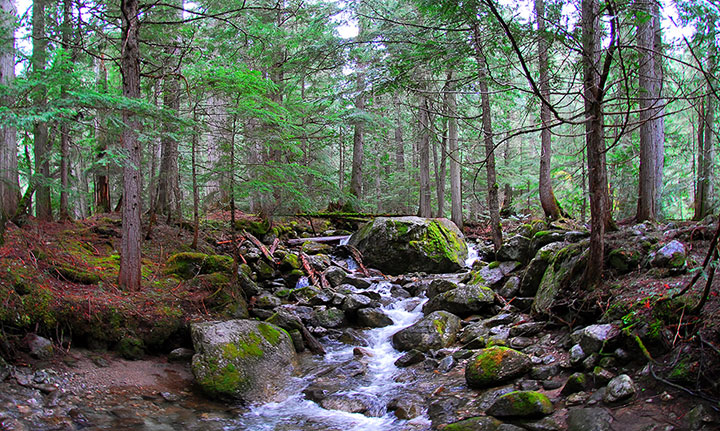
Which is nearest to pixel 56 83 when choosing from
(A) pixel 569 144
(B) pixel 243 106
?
(B) pixel 243 106

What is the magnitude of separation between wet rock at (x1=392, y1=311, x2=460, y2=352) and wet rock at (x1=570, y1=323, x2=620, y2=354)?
260 cm

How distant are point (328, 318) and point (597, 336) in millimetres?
5386

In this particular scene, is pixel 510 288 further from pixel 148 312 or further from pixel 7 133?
pixel 7 133

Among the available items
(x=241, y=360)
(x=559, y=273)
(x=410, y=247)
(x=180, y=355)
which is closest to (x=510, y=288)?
(x=559, y=273)

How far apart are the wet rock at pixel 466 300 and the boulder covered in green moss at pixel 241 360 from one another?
3.28 m

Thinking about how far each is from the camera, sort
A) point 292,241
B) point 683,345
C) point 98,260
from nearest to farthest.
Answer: point 683,345 → point 98,260 → point 292,241

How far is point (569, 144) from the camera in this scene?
1592 cm

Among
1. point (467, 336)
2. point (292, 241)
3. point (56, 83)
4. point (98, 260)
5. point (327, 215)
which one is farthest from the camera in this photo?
point (327, 215)

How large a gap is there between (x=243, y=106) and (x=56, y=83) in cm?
321

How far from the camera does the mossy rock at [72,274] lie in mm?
6492

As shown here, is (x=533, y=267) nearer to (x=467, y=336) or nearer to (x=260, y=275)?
(x=467, y=336)

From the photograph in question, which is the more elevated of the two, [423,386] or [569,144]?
[569,144]

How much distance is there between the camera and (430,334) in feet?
24.0

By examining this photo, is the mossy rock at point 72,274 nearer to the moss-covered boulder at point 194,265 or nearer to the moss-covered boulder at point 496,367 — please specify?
the moss-covered boulder at point 194,265
